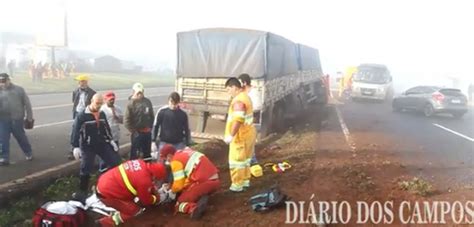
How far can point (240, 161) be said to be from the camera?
21.0 feet

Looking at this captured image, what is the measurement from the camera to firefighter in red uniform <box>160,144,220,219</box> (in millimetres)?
5523

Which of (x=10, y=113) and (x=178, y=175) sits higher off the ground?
(x=10, y=113)

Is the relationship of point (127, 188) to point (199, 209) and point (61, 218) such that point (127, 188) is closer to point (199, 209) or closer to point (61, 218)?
point (61, 218)

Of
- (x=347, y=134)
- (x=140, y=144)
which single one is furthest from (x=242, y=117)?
(x=347, y=134)

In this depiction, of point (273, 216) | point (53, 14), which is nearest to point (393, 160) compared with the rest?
point (273, 216)

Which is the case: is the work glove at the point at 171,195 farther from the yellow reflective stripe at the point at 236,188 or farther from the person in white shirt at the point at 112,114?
the person in white shirt at the point at 112,114

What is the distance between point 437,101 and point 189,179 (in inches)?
629

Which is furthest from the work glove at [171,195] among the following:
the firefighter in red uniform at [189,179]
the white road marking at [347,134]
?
the white road marking at [347,134]

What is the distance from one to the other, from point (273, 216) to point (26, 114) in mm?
5327

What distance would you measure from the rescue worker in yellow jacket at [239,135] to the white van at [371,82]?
20868 mm

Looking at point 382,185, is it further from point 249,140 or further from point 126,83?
point 126,83

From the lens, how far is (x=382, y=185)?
6.62 meters

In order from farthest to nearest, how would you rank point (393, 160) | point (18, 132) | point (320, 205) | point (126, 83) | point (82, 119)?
point (126, 83), point (393, 160), point (18, 132), point (82, 119), point (320, 205)

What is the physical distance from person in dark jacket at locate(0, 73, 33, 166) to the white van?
20875 millimetres
